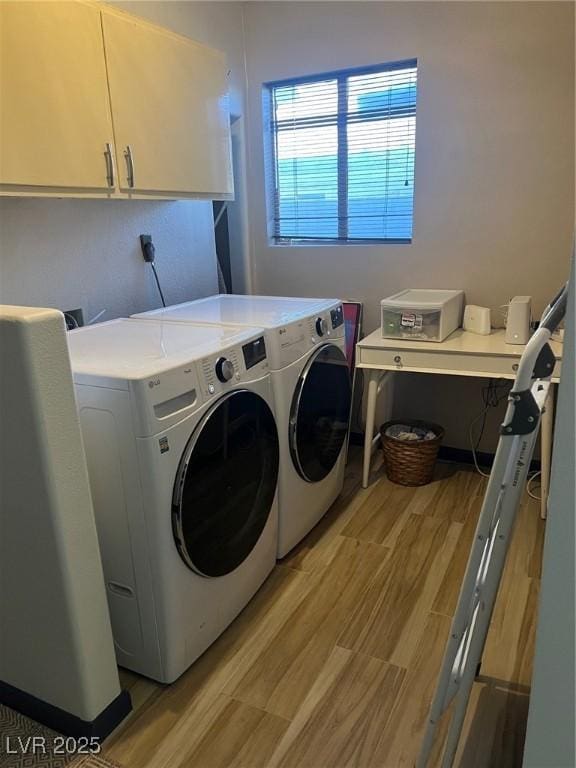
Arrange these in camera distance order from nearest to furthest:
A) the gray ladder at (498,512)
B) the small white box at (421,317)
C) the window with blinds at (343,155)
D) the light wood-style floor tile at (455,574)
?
the gray ladder at (498,512) < the light wood-style floor tile at (455,574) < the small white box at (421,317) < the window with blinds at (343,155)

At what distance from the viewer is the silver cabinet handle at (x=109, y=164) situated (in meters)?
1.66

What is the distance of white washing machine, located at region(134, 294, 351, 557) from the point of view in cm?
187

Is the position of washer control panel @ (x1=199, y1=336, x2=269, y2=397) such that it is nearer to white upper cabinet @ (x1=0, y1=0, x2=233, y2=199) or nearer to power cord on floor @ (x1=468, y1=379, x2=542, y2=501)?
white upper cabinet @ (x1=0, y1=0, x2=233, y2=199)

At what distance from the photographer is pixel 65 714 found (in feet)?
4.58

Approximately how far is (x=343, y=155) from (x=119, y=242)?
1282 millimetres

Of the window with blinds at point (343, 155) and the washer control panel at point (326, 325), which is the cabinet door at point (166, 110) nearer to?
the washer control panel at point (326, 325)

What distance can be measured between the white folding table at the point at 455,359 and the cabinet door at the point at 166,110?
96 centimetres

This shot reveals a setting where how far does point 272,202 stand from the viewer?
3.03 m

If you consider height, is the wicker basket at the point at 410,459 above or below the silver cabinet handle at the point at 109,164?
below

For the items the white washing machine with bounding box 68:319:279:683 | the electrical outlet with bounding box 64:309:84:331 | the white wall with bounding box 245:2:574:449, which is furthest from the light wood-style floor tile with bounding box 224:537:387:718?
the electrical outlet with bounding box 64:309:84:331

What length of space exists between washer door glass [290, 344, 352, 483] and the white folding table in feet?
0.52

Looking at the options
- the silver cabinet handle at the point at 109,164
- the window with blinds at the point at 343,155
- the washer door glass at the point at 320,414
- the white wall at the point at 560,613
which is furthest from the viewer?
the window with blinds at the point at 343,155

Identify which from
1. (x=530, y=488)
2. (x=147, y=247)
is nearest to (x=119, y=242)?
(x=147, y=247)

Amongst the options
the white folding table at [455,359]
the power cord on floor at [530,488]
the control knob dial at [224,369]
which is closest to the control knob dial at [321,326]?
the white folding table at [455,359]
